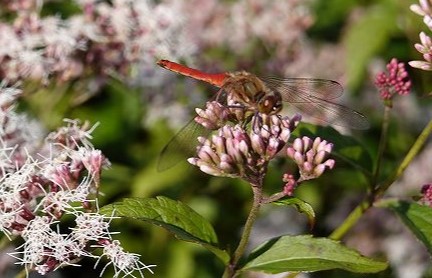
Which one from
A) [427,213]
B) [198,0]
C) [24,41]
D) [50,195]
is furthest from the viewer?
[198,0]

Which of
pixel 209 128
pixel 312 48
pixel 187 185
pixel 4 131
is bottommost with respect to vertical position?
pixel 187 185

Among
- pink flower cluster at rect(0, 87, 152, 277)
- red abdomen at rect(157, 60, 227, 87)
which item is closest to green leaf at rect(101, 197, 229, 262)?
pink flower cluster at rect(0, 87, 152, 277)

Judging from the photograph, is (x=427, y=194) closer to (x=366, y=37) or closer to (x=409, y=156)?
(x=409, y=156)

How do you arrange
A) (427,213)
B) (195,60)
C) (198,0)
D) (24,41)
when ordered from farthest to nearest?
1. (198,0)
2. (195,60)
3. (24,41)
4. (427,213)

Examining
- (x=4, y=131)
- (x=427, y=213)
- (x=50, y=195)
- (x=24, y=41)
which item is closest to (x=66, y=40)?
(x=24, y=41)

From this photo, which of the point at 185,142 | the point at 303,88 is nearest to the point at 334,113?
the point at 303,88

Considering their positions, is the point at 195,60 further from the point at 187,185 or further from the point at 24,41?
the point at 24,41

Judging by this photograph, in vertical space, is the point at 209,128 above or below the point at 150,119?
above

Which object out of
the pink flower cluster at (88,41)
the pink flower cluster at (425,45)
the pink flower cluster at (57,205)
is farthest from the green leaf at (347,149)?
the pink flower cluster at (88,41)

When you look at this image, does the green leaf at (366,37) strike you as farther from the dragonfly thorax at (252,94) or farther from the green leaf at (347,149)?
the dragonfly thorax at (252,94)
